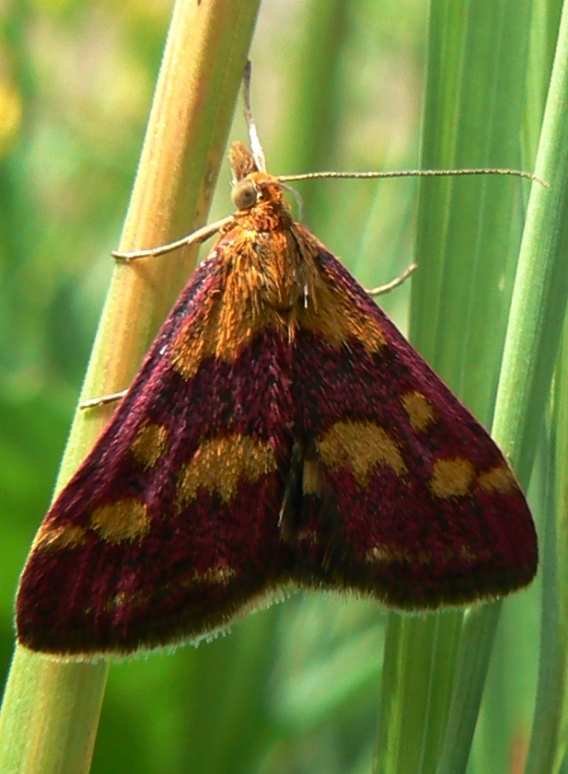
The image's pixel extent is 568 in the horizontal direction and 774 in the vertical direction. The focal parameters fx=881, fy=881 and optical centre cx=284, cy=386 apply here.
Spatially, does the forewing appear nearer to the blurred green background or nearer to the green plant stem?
the blurred green background

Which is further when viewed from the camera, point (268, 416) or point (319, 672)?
point (319, 672)

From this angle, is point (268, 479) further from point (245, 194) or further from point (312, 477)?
point (245, 194)

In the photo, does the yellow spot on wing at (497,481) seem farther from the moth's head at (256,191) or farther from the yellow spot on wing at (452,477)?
the moth's head at (256,191)

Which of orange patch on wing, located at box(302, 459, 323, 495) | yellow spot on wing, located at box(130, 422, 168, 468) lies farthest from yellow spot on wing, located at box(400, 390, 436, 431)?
yellow spot on wing, located at box(130, 422, 168, 468)

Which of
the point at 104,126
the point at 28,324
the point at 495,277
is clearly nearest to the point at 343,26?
the point at 495,277

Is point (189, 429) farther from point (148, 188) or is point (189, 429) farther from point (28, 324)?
point (28, 324)

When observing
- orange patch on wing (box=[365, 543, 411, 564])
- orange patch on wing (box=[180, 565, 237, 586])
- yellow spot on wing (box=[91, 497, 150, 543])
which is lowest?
orange patch on wing (box=[180, 565, 237, 586])

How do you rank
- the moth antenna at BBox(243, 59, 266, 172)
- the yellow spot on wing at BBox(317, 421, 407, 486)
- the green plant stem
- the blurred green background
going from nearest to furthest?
the green plant stem, the yellow spot on wing at BBox(317, 421, 407, 486), the moth antenna at BBox(243, 59, 266, 172), the blurred green background
